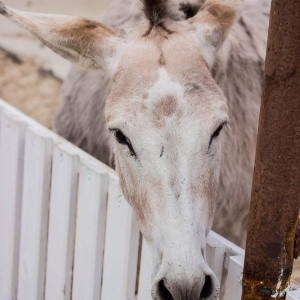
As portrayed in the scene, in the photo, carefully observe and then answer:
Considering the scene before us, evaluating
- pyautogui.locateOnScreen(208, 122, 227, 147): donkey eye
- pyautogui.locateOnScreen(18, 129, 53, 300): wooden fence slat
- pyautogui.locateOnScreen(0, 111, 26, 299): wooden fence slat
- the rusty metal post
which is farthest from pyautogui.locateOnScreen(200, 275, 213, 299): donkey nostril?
pyautogui.locateOnScreen(0, 111, 26, 299): wooden fence slat

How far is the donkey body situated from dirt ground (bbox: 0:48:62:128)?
95.6 inches

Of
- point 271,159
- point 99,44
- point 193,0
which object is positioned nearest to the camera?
point 271,159

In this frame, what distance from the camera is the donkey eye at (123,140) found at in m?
2.04

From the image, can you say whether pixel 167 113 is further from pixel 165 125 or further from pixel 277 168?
pixel 277 168

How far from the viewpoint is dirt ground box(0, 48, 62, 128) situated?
6164mm

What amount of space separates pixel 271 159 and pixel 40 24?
1.30 metres

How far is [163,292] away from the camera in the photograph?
175cm

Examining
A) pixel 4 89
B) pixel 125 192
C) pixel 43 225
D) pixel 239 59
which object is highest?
pixel 239 59

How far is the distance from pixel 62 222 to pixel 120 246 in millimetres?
358

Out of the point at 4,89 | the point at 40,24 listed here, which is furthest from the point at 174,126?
the point at 4,89

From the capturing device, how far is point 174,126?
193 centimetres

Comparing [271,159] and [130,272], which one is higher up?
[271,159]

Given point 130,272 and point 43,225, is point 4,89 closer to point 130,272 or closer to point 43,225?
point 43,225

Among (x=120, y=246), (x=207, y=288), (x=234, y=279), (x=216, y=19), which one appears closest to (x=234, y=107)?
(x=216, y=19)
